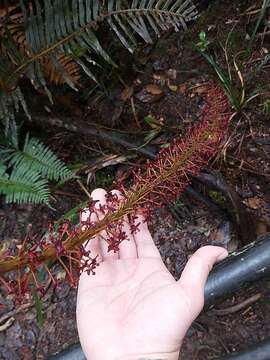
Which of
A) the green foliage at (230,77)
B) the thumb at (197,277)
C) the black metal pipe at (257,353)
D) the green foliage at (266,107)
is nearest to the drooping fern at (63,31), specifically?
the green foliage at (230,77)

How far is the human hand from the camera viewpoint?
2326 mm

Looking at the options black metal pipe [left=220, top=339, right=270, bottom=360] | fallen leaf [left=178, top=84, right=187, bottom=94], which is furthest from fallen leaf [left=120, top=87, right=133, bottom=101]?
black metal pipe [left=220, top=339, right=270, bottom=360]

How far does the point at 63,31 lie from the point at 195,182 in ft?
4.92

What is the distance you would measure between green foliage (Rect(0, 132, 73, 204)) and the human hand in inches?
49.3

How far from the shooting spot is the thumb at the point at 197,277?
2.33m

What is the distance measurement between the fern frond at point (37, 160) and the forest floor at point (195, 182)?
0.99ft

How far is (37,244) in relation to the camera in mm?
2041

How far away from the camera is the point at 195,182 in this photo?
396 centimetres

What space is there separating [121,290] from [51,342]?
5.67 feet

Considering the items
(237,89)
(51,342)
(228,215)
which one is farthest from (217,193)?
(51,342)

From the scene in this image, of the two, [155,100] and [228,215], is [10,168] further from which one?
[228,215]

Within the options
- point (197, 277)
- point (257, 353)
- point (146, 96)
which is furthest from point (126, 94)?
point (197, 277)

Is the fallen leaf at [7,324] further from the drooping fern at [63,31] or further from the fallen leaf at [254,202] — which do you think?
the fallen leaf at [254,202]

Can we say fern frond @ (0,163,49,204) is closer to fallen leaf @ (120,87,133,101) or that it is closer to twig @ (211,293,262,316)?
fallen leaf @ (120,87,133,101)
